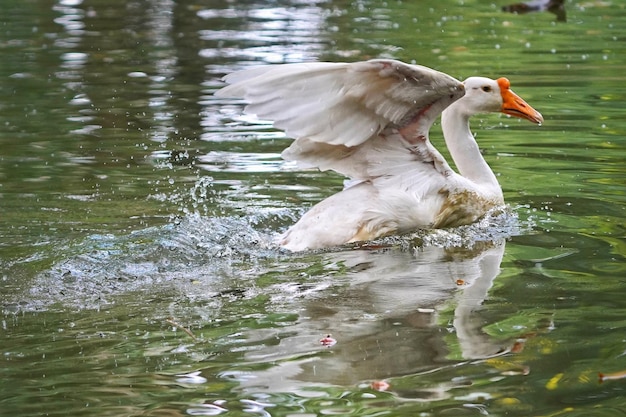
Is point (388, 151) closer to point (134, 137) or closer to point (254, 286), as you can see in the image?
point (254, 286)

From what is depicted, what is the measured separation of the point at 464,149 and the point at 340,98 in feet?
4.66

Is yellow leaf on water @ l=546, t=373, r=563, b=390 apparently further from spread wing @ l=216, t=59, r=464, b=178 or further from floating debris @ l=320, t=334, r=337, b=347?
spread wing @ l=216, t=59, r=464, b=178

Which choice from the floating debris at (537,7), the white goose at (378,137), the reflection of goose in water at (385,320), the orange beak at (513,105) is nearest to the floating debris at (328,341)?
the reflection of goose in water at (385,320)

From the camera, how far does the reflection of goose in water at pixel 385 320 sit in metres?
4.80

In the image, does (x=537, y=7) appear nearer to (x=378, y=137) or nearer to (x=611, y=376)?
(x=378, y=137)

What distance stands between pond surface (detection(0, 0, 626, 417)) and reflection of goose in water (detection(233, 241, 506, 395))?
0.05 feet

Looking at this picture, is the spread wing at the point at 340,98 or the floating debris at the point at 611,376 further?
the spread wing at the point at 340,98

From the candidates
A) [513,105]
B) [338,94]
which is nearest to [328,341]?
[338,94]

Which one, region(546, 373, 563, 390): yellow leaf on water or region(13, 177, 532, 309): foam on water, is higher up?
region(546, 373, 563, 390): yellow leaf on water

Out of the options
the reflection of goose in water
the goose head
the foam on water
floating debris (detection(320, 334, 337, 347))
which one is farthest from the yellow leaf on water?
the goose head

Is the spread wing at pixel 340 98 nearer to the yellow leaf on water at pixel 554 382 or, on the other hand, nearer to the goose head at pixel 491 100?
the goose head at pixel 491 100

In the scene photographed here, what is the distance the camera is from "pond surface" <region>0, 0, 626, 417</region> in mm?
4598

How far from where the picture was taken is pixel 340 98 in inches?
268

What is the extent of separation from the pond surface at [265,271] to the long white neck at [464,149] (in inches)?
14.6
